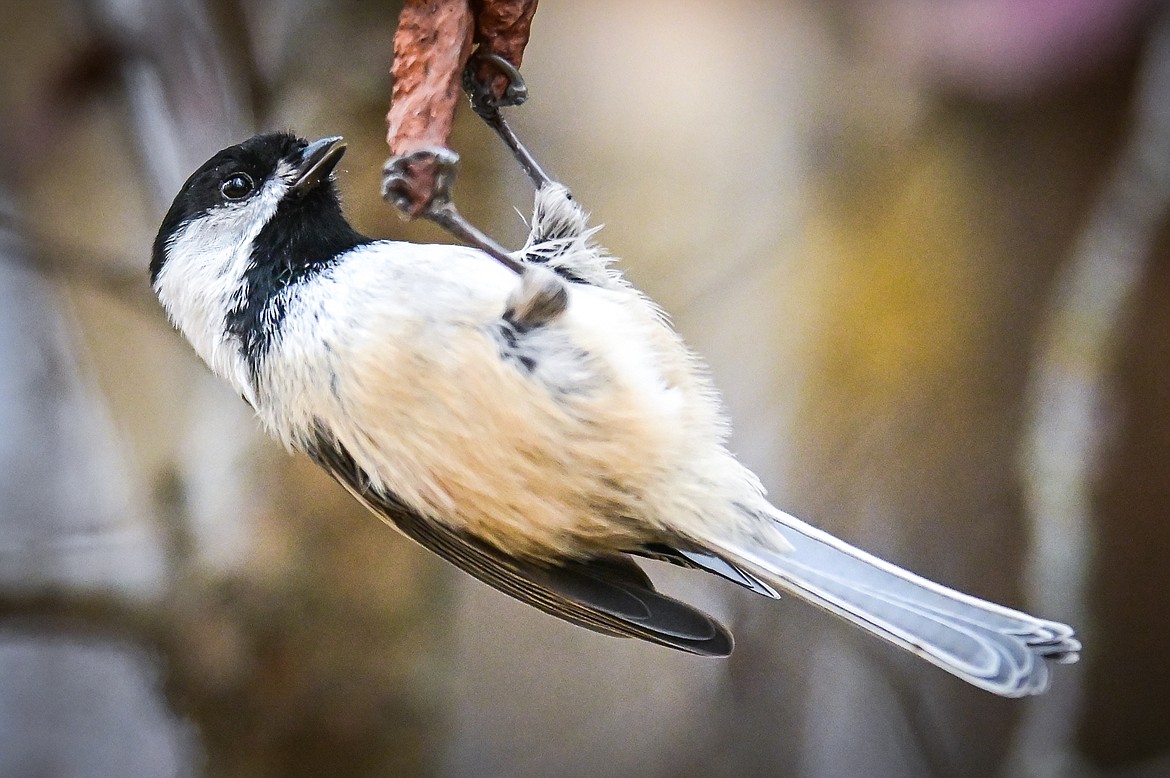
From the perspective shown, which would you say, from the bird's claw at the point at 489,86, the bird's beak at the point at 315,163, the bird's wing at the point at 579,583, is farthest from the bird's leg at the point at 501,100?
the bird's wing at the point at 579,583

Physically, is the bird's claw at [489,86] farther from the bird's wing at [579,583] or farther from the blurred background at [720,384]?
the bird's wing at [579,583]

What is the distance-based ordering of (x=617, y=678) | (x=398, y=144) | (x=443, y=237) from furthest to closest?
1. (x=617, y=678)
2. (x=443, y=237)
3. (x=398, y=144)

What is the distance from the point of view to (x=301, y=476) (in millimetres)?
982

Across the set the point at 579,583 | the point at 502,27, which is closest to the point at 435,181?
the point at 502,27

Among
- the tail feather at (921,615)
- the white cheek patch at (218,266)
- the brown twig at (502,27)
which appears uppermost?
the brown twig at (502,27)

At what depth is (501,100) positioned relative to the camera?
2.41ft

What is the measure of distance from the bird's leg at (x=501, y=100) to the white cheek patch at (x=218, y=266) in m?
0.17

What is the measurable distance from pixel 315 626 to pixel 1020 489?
77 cm

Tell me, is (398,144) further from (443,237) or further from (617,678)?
(617,678)

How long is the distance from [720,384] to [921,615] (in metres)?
0.31

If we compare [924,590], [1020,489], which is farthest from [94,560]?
[1020,489]

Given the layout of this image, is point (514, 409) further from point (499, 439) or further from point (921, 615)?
point (921, 615)

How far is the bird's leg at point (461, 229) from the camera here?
20.2 inches

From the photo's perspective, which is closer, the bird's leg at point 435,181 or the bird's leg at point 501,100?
the bird's leg at point 435,181
